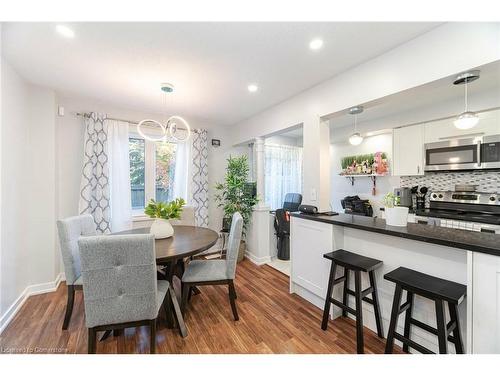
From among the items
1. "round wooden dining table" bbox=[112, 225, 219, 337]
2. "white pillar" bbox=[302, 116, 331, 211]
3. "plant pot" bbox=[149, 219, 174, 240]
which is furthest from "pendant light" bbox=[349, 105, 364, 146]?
"plant pot" bbox=[149, 219, 174, 240]

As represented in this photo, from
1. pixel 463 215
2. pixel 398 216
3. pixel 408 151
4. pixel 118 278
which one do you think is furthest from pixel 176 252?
pixel 408 151

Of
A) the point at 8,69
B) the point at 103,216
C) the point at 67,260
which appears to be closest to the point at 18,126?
the point at 8,69

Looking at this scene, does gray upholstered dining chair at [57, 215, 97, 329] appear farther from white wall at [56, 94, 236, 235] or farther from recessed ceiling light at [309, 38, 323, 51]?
recessed ceiling light at [309, 38, 323, 51]

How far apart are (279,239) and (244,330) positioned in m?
1.92

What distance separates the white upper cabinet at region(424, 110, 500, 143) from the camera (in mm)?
2453

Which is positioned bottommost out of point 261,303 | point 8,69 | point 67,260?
point 261,303

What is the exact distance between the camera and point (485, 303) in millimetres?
1149

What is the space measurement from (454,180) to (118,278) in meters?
4.12

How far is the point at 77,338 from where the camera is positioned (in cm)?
171

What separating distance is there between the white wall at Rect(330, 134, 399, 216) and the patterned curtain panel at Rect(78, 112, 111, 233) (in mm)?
4286

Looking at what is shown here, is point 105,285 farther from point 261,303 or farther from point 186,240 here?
point 261,303

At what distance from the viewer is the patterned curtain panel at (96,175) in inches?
111

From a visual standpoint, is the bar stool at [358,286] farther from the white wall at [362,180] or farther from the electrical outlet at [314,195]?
the white wall at [362,180]

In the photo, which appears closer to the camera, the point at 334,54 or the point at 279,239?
the point at 334,54
